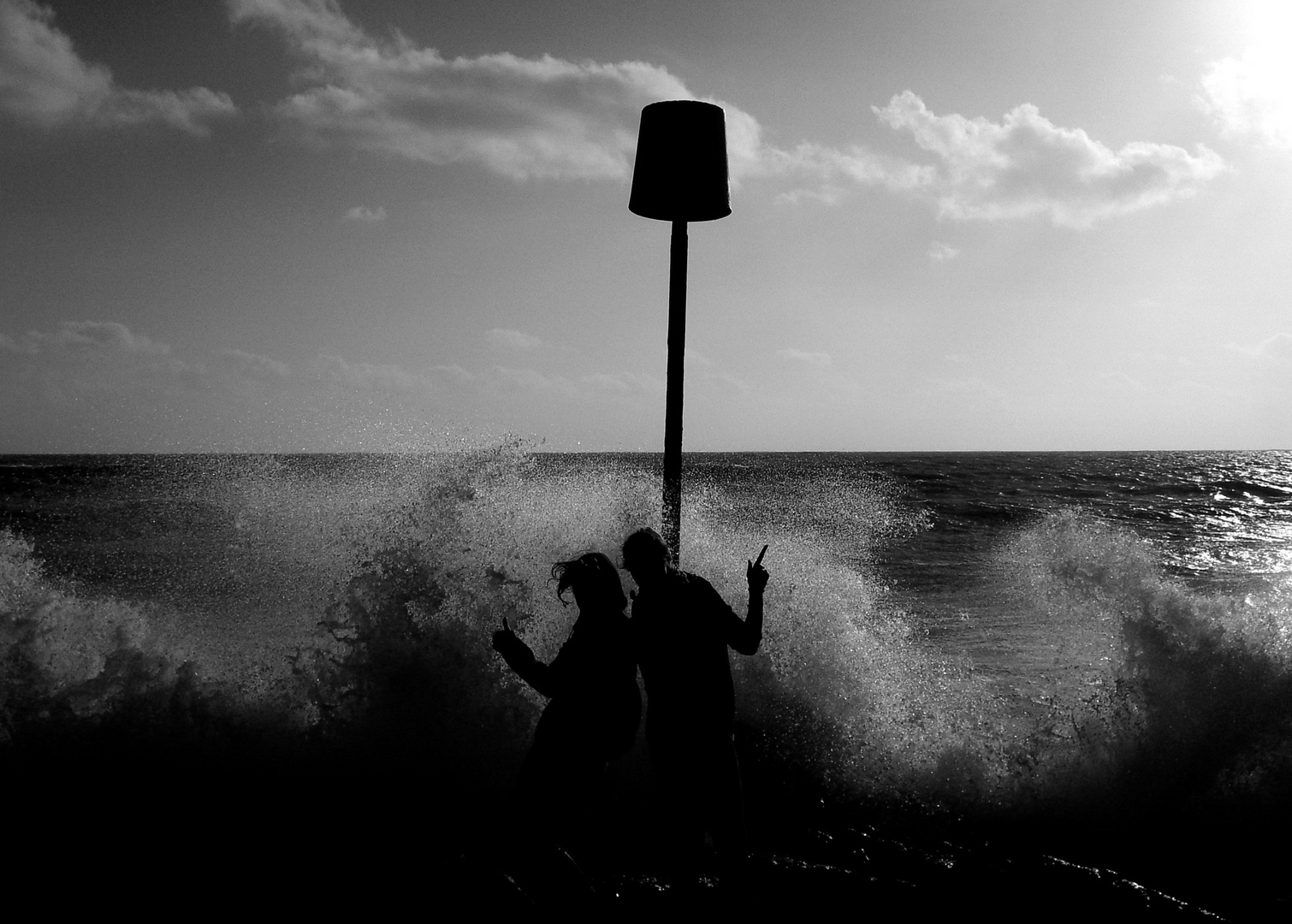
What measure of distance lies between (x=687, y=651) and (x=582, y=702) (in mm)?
472

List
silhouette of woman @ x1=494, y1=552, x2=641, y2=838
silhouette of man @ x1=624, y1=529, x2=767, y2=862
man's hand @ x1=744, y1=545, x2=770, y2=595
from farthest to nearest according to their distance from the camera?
1. man's hand @ x1=744, y1=545, x2=770, y2=595
2. silhouette of man @ x1=624, y1=529, x2=767, y2=862
3. silhouette of woman @ x1=494, y1=552, x2=641, y2=838

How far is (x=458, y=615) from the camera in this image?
21.6 feet

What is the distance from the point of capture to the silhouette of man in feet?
12.9

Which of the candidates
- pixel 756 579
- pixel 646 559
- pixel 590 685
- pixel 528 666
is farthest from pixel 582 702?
pixel 756 579

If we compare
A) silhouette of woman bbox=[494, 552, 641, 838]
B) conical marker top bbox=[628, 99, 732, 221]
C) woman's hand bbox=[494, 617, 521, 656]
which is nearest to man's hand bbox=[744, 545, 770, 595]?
silhouette of woman bbox=[494, 552, 641, 838]

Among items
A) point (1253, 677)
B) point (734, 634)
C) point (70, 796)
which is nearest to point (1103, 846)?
point (1253, 677)

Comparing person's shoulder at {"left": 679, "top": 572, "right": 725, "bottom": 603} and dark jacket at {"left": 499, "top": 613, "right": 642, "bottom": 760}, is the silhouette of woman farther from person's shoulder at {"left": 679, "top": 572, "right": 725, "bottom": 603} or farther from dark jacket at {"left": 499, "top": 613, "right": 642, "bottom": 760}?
person's shoulder at {"left": 679, "top": 572, "right": 725, "bottom": 603}

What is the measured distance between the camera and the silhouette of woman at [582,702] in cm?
381

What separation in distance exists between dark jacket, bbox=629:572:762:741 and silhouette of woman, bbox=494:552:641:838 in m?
0.14

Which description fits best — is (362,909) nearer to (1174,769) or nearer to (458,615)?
(458,615)

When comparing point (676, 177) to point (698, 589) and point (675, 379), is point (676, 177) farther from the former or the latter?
point (698, 589)

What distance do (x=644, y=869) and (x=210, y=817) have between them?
2.60 metres

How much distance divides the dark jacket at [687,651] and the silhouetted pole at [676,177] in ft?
5.90

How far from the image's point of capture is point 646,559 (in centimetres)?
398
